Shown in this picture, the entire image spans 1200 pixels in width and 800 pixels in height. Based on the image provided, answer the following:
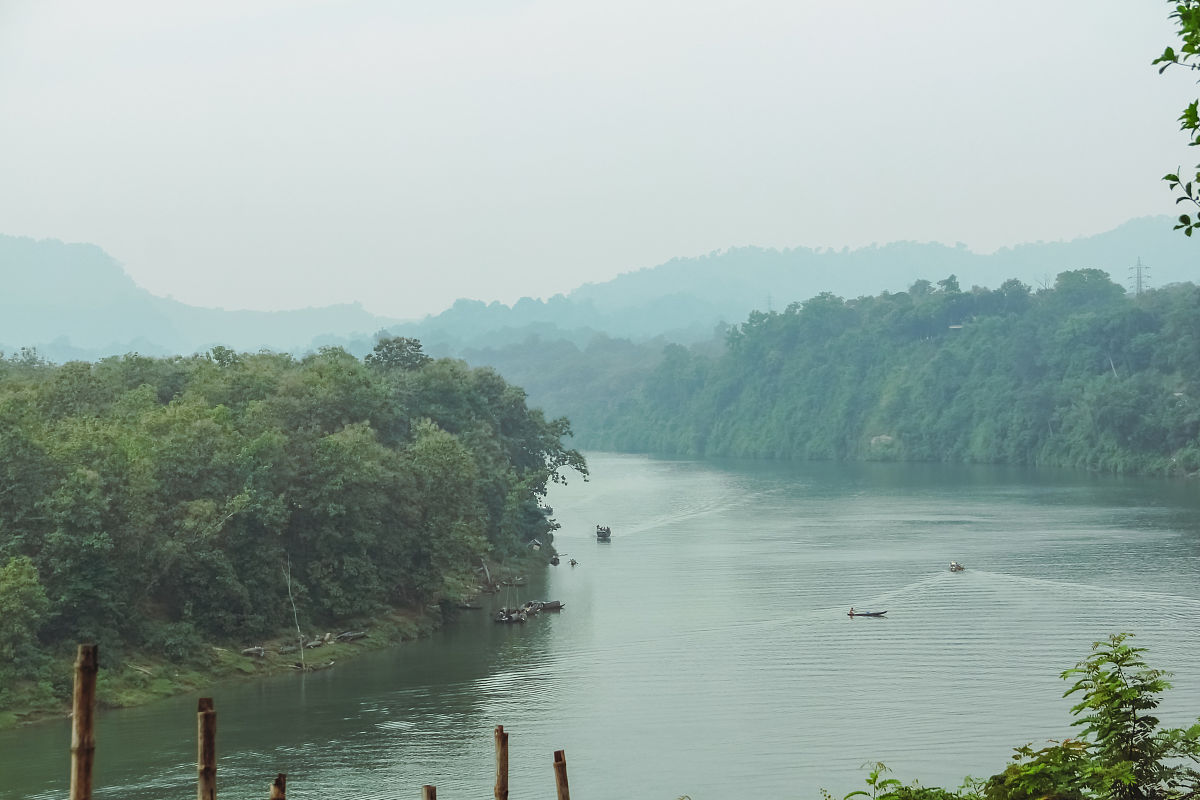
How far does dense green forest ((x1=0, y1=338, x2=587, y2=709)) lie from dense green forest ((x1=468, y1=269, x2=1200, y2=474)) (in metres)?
47.8

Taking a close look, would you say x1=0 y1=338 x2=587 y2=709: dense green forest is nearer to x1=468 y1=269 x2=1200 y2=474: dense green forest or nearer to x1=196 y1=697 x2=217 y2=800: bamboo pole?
x1=196 y1=697 x2=217 y2=800: bamboo pole

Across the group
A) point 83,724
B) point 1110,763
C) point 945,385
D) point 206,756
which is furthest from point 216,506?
point 945,385

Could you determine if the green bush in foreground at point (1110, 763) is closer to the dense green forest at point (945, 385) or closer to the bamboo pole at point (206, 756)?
the bamboo pole at point (206, 756)

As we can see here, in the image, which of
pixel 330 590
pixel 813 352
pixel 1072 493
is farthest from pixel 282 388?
pixel 813 352

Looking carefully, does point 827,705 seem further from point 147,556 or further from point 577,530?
point 577,530

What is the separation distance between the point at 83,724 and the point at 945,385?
9610 cm

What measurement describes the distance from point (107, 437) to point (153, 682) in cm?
586

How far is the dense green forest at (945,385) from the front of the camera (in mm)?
80688

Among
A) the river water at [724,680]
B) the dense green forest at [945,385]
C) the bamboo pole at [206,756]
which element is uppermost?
the dense green forest at [945,385]

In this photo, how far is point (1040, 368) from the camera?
93375 millimetres

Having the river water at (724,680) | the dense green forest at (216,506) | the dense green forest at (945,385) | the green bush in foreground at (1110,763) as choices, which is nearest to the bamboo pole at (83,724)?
the green bush in foreground at (1110,763)

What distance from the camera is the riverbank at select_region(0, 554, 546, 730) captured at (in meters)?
28.1

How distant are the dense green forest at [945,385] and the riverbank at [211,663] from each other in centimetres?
5392

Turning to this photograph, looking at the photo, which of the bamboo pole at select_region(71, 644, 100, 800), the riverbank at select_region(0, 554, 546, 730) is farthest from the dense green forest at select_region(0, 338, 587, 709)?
the bamboo pole at select_region(71, 644, 100, 800)
